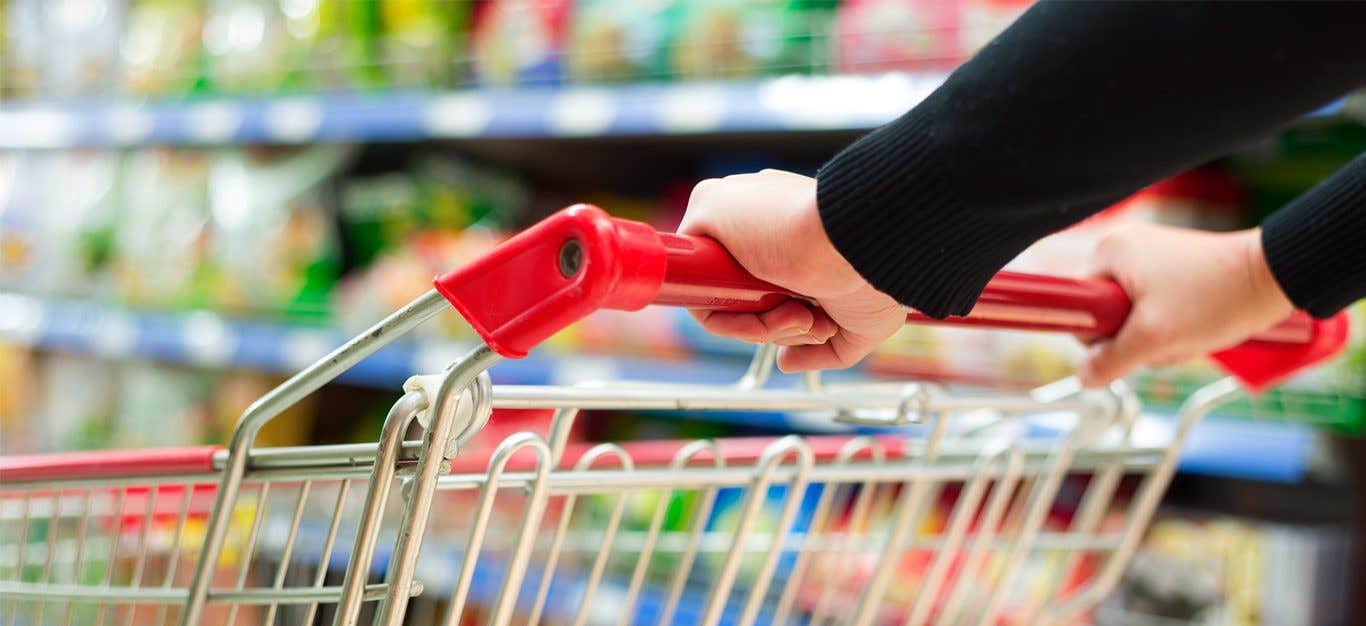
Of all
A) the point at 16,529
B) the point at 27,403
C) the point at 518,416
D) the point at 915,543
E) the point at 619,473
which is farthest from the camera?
the point at 27,403

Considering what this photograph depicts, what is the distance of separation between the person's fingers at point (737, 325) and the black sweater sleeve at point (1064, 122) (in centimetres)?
8

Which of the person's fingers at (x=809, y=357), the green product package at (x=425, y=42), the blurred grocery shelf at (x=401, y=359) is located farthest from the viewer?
the green product package at (x=425, y=42)

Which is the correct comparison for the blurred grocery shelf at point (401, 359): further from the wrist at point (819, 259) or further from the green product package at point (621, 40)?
the wrist at point (819, 259)

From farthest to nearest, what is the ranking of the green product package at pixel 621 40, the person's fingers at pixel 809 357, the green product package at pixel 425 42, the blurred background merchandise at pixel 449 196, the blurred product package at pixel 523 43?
the green product package at pixel 425 42
the blurred product package at pixel 523 43
the green product package at pixel 621 40
the blurred background merchandise at pixel 449 196
the person's fingers at pixel 809 357

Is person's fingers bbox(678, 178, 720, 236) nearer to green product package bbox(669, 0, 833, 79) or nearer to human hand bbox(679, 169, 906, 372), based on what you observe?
human hand bbox(679, 169, 906, 372)

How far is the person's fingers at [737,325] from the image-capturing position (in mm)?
617

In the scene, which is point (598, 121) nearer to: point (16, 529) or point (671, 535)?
point (671, 535)

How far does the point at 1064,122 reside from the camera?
A: 0.50 meters

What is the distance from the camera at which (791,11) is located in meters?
1.78

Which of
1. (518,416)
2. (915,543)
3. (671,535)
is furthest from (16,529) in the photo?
(915,543)

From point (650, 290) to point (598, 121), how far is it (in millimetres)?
1372

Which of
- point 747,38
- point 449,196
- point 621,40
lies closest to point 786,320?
point 747,38

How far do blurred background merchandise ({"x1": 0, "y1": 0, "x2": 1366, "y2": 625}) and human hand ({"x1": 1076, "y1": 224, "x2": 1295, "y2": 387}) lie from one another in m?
0.58

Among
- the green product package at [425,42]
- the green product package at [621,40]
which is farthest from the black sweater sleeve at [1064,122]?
the green product package at [425,42]
